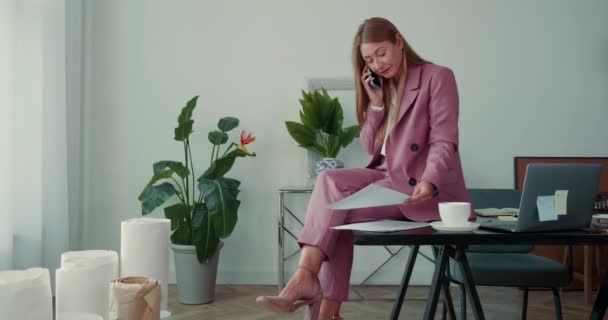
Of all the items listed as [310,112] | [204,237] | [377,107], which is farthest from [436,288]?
[310,112]

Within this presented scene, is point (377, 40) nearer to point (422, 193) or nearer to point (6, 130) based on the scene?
point (422, 193)

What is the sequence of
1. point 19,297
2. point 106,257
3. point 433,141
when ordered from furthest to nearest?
point 106,257 < point 433,141 < point 19,297

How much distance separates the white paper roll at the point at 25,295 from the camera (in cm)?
138

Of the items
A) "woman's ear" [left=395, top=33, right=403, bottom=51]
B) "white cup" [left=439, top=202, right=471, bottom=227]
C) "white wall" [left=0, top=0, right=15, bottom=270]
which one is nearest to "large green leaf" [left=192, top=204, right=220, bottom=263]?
"white wall" [left=0, top=0, right=15, bottom=270]

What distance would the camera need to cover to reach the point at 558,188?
1.18 meters

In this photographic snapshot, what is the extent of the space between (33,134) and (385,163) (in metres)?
2.13

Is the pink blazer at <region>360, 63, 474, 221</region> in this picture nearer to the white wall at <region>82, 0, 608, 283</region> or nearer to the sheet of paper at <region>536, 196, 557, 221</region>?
the sheet of paper at <region>536, 196, 557, 221</region>

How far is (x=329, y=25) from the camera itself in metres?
3.60

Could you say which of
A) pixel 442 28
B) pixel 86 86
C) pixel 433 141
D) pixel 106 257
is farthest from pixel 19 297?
pixel 442 28

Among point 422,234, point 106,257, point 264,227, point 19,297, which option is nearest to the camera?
point 422,234

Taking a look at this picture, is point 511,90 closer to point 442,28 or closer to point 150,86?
point 442,28

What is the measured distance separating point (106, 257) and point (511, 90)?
9.49 ft

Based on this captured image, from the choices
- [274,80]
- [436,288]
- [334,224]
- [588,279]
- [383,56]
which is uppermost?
[274,80]

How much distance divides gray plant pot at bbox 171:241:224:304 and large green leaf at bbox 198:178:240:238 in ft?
0.87
